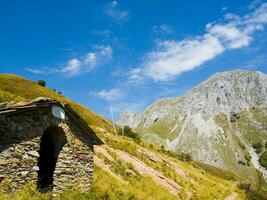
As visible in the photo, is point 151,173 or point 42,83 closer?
point 151,173

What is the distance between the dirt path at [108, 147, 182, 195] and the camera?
2706cm

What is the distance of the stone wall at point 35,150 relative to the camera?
16.0 metres

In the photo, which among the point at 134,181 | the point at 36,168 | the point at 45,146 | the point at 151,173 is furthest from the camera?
the point at 151,173

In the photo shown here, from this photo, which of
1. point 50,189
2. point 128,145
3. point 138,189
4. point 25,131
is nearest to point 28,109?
point 25,131

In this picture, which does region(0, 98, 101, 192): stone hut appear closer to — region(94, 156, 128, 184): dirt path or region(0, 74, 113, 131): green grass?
region(94, 156, 128, 184): dirt path

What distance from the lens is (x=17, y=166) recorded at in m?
16.2

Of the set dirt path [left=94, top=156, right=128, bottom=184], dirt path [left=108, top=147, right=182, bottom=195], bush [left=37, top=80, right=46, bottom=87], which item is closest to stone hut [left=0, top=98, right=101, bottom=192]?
dirt path [left=94, top=156, right=128, bottom=184]

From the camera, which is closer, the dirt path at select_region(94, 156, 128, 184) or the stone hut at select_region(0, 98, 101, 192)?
the stone hut at select_region(0, 98, 101, 192)

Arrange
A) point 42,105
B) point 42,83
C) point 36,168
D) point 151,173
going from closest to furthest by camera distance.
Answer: point 36,168 < point 42,105 < point 151,173 < point 42,83

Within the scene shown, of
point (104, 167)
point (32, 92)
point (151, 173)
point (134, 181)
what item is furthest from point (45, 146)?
point (32, 92)

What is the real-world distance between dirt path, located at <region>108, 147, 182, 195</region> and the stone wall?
334 inches

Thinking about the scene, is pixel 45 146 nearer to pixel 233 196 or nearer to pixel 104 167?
pixel 104 167

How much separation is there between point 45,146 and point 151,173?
435 inches

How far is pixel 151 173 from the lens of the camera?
2797cm
